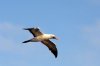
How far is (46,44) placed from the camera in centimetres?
4647

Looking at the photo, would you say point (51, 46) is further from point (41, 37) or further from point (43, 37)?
point (41, 37)

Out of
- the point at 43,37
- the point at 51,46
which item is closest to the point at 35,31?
the point at 43,37

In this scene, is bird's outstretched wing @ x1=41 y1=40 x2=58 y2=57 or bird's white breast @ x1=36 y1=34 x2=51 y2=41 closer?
bird's white breast @ x1=36 y1=34 x2=51 y2=41

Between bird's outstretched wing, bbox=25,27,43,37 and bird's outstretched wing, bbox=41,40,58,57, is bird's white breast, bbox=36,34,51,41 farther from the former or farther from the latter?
bird's outstretched wing, bbox=41,40,58,57

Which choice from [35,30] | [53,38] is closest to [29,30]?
[35,30]

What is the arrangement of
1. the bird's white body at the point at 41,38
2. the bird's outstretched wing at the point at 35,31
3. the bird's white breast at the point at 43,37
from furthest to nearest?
1. the bird's white breast at the point at 43,37
2. the bird's white body at the point at 41,38
3. the bird's outstretched wing at the point at 35,31

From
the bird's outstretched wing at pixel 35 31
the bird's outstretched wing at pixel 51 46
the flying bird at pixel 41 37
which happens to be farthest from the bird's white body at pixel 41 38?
the bird's outstretched wing at pixel 51 46

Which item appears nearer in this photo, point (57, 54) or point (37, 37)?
point (37, 37)

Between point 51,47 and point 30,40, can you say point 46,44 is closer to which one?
point 51,47

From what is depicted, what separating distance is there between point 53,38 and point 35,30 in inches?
131

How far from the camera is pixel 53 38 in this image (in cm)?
4500

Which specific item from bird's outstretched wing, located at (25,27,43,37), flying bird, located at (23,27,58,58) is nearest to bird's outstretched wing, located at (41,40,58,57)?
flying bird, located at (23,27,58,58)

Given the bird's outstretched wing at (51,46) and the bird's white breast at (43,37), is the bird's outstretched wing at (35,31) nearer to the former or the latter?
the bird's white breast at (43,37)

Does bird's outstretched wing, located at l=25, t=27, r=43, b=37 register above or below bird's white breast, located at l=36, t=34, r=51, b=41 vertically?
above
